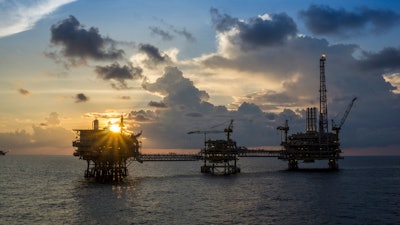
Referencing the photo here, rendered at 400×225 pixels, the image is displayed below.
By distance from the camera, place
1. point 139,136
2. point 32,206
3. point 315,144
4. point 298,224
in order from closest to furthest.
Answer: point 298,224, point 32,206, point 139,136, point 315,144

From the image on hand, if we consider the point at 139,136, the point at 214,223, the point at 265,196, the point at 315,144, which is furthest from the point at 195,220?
the point at 315,144

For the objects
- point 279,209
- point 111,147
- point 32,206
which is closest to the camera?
point 279,209

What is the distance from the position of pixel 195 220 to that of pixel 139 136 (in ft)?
244

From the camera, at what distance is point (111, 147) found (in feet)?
404

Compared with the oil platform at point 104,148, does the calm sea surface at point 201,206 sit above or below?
below

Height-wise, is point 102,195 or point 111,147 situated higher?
point 111,147

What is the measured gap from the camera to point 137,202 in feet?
266

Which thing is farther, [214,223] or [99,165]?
[99,165]

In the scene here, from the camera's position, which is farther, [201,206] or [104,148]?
[104,148]

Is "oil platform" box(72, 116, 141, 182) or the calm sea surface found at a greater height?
"oil platform" box(72, 116, 141, 182)

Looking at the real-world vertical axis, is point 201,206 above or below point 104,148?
below

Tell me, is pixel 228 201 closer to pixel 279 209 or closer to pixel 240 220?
pixel 279 209

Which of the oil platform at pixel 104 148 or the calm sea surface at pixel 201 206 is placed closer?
the calm sea surface at pixel 201 206

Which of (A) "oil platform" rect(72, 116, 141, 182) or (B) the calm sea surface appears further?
(A) "oil platform" rect(72, 116, 141, 182)
